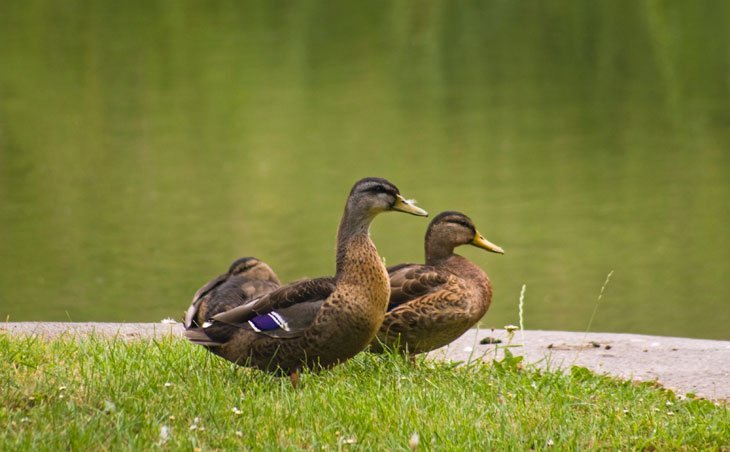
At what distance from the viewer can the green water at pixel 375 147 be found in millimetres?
14211

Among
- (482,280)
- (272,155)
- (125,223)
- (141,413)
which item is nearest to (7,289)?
(125,223)

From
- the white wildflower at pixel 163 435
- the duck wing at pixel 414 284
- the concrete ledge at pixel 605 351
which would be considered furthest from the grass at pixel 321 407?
the concrete ledge at pixel 605 351

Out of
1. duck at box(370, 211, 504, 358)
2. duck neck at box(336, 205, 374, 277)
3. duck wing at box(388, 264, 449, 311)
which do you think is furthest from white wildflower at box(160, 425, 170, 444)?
duck wing at box(388, 264, 449, 311)

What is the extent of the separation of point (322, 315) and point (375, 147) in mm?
15335

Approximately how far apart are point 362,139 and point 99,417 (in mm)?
16951

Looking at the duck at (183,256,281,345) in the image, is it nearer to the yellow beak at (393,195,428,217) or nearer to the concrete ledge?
the concrete ledge

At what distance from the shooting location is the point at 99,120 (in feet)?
82.6

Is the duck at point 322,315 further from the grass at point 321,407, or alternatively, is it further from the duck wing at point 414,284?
the duck wing at point 414,284

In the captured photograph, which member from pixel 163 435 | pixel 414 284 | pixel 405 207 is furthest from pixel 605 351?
pixel 163 435

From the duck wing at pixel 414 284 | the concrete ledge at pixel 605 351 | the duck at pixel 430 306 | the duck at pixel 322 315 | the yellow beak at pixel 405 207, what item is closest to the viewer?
the duck at pixel 322 315

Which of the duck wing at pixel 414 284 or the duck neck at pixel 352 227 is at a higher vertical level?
the duck neck at pixel 352 227

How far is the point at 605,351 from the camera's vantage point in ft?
25.4

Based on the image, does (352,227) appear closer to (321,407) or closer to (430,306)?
(430,306)

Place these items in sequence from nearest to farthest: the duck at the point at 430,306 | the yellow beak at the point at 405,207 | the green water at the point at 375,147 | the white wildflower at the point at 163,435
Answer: the white wildflower at the point at 163,435 < the yellow beak at the point at 405,207 < the duck at the point at 430,306 < the green water at the point at 375,147
